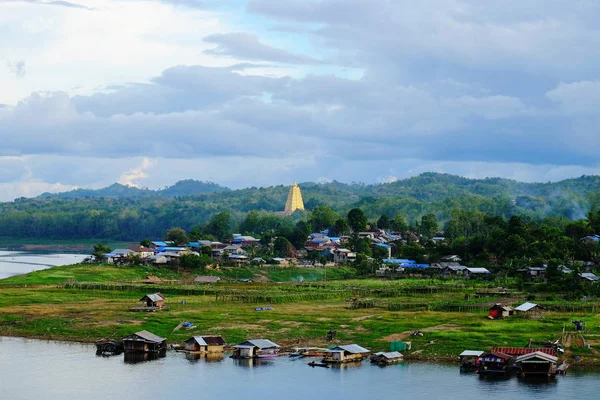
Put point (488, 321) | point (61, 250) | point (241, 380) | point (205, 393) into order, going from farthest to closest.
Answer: point (61, 250) → point (488, 321) → point (241, 380) → point (205, 393)

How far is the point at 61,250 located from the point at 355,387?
160 m

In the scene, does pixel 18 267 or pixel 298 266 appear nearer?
pixel 298 266

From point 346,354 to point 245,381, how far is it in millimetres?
8225

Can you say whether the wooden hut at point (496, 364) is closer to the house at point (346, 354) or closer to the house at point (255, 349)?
the house at point (346, 354)

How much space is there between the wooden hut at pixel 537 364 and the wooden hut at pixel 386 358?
7842 mm

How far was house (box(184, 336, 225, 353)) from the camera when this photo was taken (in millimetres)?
58531

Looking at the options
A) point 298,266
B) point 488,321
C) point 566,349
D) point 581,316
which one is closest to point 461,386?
point 566,349

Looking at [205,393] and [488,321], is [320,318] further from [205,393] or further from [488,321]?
[205,393]

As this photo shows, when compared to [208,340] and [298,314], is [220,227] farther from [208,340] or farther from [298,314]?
[208,340]

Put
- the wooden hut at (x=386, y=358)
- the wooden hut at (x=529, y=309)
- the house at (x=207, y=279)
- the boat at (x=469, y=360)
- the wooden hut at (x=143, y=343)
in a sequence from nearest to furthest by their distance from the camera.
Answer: the boat at (x=469, y=360) < the wooden hut at (x=386, y=358) < the wooden hut at (x=143, y=343) < the wooden hut at (x=529, y=309) < the house at (x=207, y=279)

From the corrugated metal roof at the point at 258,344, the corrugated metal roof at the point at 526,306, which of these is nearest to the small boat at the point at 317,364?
the corrugated metal roof at the point at 258,344

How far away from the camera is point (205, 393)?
4803 cm

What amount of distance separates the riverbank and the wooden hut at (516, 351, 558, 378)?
378 centimetres

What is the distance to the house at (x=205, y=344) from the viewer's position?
A: 192 feet
